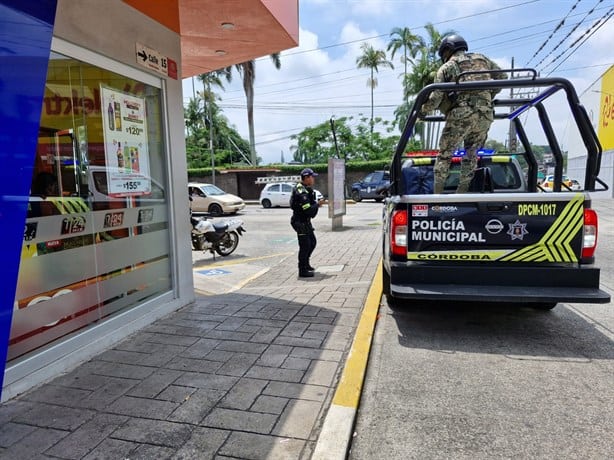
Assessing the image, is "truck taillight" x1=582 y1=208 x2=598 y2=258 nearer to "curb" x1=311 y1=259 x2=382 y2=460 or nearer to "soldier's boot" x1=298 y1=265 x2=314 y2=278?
"curb" x1=311 y1=259 x2=382 y2=460

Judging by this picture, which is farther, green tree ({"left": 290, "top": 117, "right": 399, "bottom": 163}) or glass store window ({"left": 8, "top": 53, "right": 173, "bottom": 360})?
green tree ({"left": 290, "top": 117, "right": 399, "bottom": 163})

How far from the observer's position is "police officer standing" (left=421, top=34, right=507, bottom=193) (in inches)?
195

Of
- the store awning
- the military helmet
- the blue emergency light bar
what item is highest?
the store awning

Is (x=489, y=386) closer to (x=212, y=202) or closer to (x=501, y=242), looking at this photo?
(x=501, y=242)

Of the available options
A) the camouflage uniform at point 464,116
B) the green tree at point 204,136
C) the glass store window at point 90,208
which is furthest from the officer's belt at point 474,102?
the green tree at point 204,136

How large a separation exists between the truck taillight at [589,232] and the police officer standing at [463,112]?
138 cm

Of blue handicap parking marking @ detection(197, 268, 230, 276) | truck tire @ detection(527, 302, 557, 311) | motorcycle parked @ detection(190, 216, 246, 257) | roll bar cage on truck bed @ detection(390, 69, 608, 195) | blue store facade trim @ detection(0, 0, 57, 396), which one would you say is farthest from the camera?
motorcycle parked @ detection(190, 216, 246, 257)

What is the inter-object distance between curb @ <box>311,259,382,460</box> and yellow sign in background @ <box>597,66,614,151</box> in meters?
28.2

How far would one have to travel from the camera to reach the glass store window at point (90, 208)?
11.3ft

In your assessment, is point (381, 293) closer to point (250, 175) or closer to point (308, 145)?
point (250, 175)

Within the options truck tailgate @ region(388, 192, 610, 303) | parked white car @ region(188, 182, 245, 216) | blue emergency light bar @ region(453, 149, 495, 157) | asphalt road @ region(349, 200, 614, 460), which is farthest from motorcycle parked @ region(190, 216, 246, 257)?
parked white car @ region(188, 182, 245, 216)

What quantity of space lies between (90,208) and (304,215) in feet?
11.8

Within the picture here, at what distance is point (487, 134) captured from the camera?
5.18 m

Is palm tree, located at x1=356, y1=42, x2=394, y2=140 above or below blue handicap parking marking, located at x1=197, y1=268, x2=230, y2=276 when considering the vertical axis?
above
